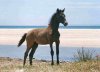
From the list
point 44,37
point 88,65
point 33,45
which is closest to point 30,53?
point 33,45

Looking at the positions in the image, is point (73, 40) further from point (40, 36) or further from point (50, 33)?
point (50, 33)

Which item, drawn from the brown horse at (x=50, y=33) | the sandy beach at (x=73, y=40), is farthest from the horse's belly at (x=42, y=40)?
the sandy beach at (x=73, y=40)

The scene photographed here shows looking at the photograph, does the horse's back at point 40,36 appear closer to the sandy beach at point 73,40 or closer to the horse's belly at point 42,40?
the horse's belly at point 42,40

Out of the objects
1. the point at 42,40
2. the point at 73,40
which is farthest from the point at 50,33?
the point at 73,40

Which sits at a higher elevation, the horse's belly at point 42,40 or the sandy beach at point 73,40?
the horse's belly at point 42,40

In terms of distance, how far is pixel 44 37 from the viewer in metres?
19.0

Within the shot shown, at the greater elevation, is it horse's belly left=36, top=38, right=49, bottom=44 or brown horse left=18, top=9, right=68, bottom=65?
brown horse left=18, top=9, right=68, bottom=65

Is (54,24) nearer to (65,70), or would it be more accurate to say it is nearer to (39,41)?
(39,41)

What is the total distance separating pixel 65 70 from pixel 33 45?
433 centimetres

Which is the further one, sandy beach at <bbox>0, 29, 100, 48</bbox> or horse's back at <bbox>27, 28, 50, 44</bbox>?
sandy beach at <bbox>0, 29, 100, 48</bbox>

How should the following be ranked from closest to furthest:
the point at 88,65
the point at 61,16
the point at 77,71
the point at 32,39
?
1. the point at 77,71
2. the point at 88,65
3. the point at 61,16
4. the point at 32,39

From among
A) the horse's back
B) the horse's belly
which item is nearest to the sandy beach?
the horse's back

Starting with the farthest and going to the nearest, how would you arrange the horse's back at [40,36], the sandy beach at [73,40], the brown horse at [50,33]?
1. the sandy beach at [73,40]
2. the horse's back at [40,36]
3. the brown horse at [50,33]

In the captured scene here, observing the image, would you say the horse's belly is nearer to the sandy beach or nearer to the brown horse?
the brown horse
